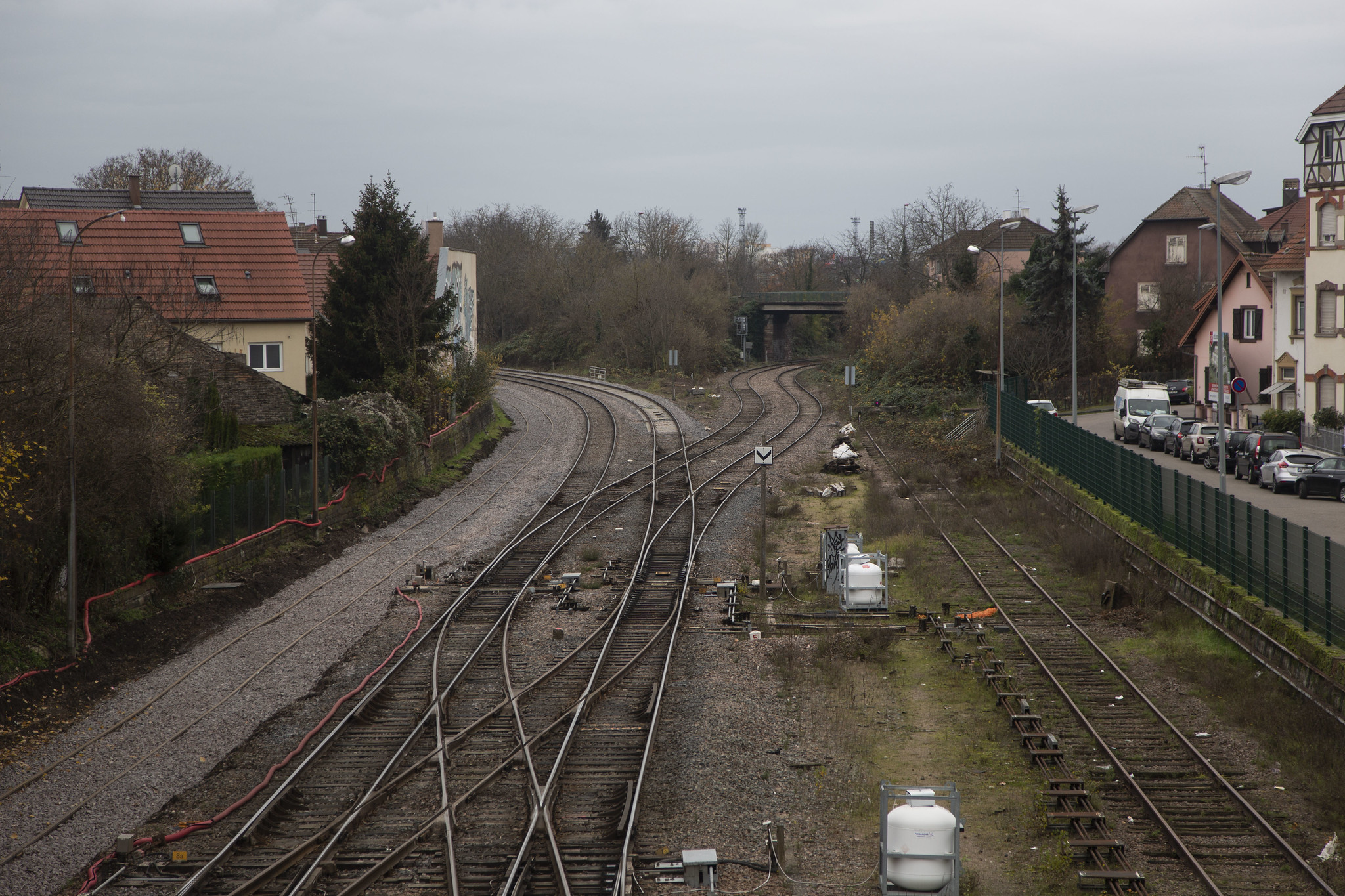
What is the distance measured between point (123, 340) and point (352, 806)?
1379 cm

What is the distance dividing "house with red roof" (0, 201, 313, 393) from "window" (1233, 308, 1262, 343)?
1411 inches

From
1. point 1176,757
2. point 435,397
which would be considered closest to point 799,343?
point 435,397

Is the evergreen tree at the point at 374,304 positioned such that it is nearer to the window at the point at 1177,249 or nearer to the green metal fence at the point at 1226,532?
the green metal fence at the point at 1226,532

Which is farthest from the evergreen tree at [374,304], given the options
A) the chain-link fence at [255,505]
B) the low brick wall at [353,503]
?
A: the chain-link fence at [255,505]

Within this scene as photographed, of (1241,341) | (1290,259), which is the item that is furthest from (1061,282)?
(1290,259)

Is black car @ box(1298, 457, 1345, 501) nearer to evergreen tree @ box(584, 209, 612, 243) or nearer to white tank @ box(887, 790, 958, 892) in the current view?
white tank @ box(887, 790, 958, 892)

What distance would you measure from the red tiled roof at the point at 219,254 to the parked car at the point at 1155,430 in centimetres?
2873

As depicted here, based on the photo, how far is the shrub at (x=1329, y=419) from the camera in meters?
36.9

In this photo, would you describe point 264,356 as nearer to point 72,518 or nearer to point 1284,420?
point 72,518

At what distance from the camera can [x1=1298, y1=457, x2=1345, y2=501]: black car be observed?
2778cm

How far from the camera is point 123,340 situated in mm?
21531

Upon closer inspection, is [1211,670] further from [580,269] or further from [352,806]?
[580,269]

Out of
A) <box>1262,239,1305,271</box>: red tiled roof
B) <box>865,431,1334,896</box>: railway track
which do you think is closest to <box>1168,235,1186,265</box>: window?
<box>1262,239,1305,271</box>: red tiled roof

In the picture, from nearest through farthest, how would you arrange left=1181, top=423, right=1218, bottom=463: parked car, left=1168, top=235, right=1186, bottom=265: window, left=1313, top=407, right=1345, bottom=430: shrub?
1. left=1181, top=423, right=1218, bottom=463: parked car
2. left=1313, top=407, right=1345, bottom=430: shrub
3. left=1168, top=235, right=1186, bottom=265: window
